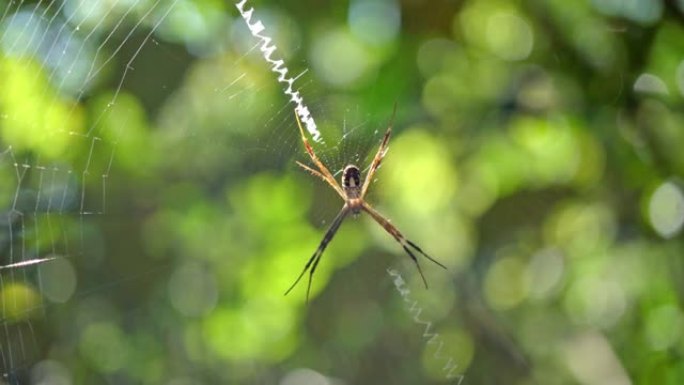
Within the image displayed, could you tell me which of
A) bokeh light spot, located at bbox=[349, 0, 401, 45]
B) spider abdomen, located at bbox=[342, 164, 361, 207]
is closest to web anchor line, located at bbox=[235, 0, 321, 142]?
spider abdomen, located at bbox=[342, 164, 361, 207]

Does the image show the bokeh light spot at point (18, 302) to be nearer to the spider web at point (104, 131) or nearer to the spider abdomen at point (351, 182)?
the spider web at point (104, 131)

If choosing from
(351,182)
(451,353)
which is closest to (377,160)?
(351,182)

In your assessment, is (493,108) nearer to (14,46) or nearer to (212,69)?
(212,69)

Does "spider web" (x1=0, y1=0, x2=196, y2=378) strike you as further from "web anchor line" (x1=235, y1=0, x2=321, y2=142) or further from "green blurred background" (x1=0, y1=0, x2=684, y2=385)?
"web anchor line" (x1=235, y1=0, x2=321, y2=142)

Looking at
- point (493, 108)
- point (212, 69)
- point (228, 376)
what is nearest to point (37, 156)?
point (212, 69)

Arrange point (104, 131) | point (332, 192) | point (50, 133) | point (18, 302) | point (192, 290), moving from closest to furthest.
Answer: point (50, 133) < point (332, 192) < point (104, 131) < point (18, 302) < point (192, 290)

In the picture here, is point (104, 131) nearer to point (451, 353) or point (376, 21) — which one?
point (376, 21)
